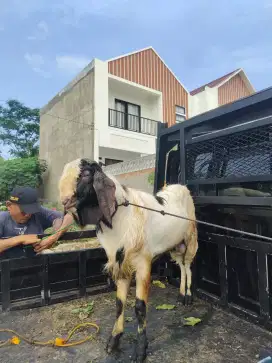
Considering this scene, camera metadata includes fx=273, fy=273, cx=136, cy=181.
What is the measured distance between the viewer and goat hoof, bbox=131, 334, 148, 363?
2.20 metres

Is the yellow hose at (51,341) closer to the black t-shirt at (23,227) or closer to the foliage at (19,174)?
the black t-shirt at (23,227)

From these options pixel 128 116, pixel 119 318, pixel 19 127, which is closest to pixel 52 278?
pixel 119 318

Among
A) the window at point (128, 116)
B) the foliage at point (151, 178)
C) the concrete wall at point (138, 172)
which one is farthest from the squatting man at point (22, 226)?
the window at point (128, 116)

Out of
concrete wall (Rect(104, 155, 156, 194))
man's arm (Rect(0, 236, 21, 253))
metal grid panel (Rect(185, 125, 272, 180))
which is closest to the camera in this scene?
metal grid panel (Rect(185, 125, 272, 180))

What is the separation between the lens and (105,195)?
2.15 m

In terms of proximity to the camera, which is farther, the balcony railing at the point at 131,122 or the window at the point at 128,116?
the window at the point at 128,116

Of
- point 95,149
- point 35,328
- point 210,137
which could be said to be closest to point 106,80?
point 95,149

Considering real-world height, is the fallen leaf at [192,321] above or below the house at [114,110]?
below

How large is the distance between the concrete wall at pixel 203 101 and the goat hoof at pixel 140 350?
17222mm

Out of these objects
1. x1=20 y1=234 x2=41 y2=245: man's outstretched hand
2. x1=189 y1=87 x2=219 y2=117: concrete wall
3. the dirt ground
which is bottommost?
the dirt ground

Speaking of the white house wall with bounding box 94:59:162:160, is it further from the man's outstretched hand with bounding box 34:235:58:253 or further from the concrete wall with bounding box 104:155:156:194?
the man's outstretched hand with bounding box 34:235:58:253

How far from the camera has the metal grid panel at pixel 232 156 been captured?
2.63 meters

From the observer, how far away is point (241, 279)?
294 cm

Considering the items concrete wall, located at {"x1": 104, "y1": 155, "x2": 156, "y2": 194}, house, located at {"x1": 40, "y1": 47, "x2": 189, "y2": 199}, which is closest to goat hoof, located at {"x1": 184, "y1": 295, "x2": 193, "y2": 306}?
concrete wall, located at {"x1": 104, "y1": 155, "x2": 156, "y2": 194}
